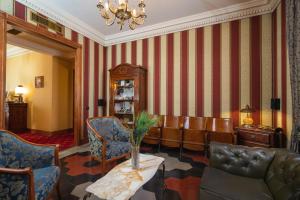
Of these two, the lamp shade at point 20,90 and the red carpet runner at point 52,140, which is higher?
the lamp shade at point 20,90

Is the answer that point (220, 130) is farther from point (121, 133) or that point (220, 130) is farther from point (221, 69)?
point (121, 133)

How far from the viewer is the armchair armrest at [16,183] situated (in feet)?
3.92

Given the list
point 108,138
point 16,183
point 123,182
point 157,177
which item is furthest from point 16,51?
point 123,182

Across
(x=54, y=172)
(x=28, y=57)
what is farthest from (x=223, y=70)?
(x=28, y=57)

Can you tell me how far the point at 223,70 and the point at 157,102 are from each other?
5.80 ft

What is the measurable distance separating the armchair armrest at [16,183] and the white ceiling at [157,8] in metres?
3.19

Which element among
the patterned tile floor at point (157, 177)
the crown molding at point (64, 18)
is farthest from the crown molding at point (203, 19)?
the patterned tile floor at point (157, 177)

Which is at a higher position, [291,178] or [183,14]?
[183,14]

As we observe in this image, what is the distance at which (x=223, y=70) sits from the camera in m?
3.75

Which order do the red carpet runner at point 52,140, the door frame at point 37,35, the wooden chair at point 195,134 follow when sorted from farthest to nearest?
1. the red carpet runner at point 52,140
2. the wooden chair at point 195,134
3. the door frame at point 37,35

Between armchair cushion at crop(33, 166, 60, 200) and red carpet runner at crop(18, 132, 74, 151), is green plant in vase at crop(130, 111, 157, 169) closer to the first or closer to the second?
armchair cushion at crop(33, 166, 60, 200)

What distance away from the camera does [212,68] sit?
385 cm

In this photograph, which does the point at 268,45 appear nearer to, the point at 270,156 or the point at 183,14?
the point at 183,14

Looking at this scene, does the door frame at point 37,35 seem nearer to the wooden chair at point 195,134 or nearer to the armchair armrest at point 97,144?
the armchair armrest at point 97,144
